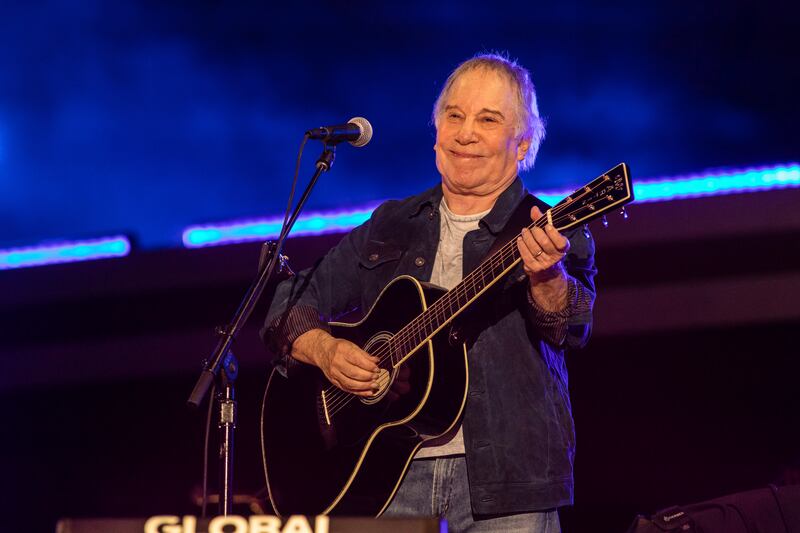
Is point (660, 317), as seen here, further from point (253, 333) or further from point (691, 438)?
point (253, 333)

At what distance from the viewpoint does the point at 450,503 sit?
8.41 feet

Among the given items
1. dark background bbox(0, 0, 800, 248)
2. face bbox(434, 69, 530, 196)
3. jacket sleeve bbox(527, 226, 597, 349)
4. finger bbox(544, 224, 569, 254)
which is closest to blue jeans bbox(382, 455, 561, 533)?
jacket sleeve bbox(527, 226, 597, 349)

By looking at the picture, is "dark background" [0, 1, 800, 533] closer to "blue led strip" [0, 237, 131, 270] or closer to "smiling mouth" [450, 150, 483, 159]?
"blue led strip" [0, 237, 131, 270]

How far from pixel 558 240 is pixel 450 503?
0.79 meters

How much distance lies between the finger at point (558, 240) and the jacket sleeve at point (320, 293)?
86 cm

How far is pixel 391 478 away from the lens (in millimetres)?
2633

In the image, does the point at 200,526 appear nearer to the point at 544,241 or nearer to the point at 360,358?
the point at 360,358

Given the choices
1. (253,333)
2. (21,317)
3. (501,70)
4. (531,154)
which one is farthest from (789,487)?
(21,317)

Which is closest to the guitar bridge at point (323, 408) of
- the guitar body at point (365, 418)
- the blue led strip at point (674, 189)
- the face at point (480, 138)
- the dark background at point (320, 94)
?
the guitar body at point (365, 418)

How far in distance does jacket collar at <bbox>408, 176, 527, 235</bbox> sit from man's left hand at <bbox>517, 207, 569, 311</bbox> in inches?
11.7

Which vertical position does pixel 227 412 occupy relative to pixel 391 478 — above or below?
above

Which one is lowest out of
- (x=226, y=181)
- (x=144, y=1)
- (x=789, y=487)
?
(x=789, y=487)

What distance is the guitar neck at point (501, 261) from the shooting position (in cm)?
250

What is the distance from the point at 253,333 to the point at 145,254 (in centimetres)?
82
